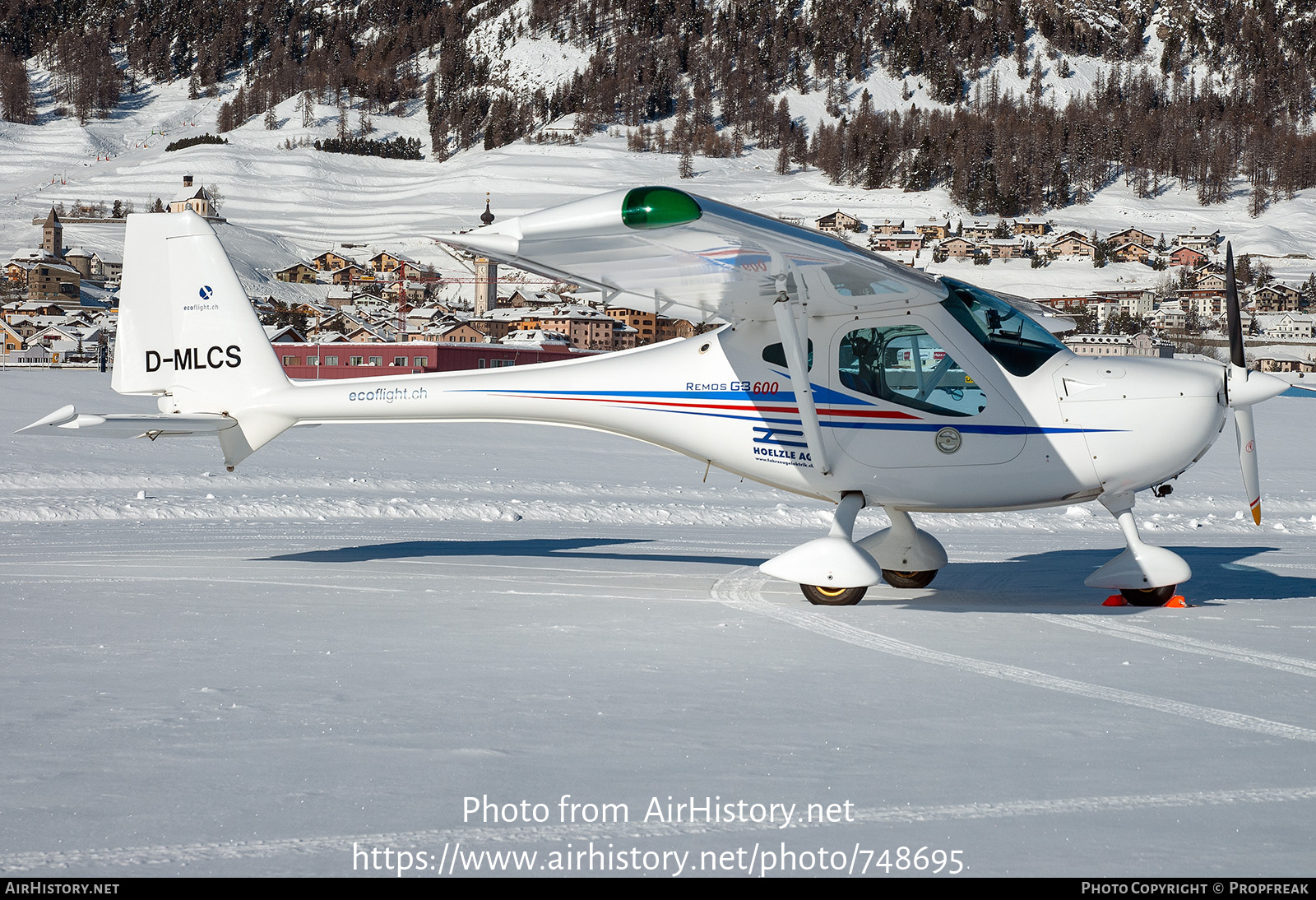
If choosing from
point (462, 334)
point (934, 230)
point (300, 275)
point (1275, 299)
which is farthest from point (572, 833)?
point (934, 230)

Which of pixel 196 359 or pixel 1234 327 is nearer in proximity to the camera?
pixel 1234 327

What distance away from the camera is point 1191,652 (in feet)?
18.0

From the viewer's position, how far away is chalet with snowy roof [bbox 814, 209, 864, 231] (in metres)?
135

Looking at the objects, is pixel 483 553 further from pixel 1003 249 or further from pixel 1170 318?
pixel 1003 249

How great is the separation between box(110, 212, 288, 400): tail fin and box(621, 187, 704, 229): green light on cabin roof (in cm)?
446

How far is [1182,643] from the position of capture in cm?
574

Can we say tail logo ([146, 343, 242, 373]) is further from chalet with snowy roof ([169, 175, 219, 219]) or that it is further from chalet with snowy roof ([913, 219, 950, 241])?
chalet with snowy roof ([169, 175, 219, 219])

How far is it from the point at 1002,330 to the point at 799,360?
125cm

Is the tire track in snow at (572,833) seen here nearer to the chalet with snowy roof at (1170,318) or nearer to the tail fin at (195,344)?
the tail fin at (195,344)

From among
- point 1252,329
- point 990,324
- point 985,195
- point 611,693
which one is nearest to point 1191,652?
point 990,324

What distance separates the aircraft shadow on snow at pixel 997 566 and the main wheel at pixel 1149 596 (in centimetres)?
25

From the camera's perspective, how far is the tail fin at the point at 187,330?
8602 millimetres

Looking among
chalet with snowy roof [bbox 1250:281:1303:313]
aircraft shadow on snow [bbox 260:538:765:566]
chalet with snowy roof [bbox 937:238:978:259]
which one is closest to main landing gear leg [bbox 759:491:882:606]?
aircraft shadow on snow [bbox 260:538:765:566]

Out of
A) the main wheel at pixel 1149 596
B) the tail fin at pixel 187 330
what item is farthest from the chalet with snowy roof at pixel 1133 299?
the tail fin at pixel 187 330
